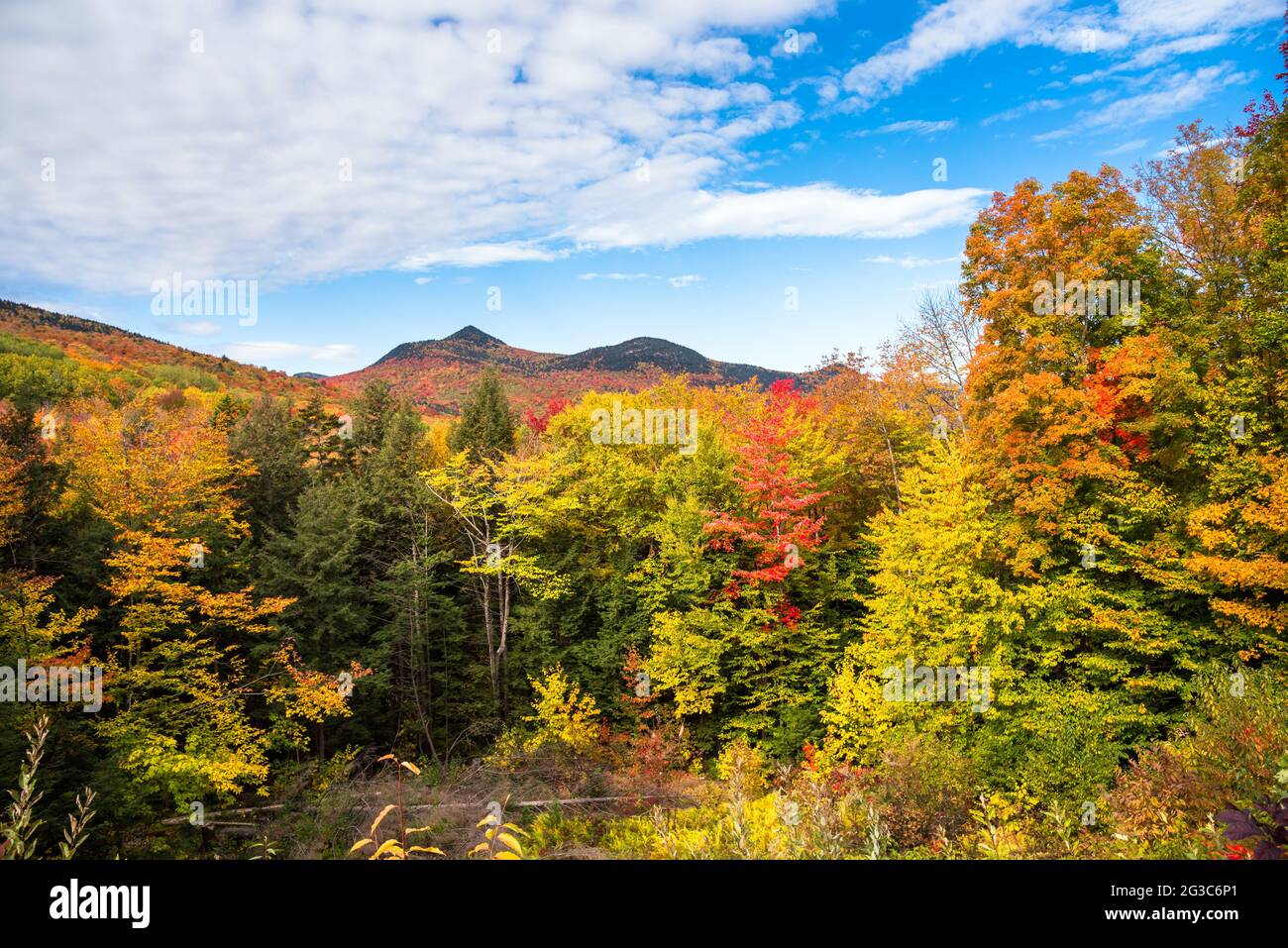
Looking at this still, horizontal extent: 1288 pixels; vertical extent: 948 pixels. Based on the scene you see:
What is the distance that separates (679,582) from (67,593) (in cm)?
1904

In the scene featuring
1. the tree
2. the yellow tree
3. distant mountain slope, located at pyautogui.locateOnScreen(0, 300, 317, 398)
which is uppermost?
distant mountain slope, located at pyautogui.locateOnScreen(0, 300, 317, 398)

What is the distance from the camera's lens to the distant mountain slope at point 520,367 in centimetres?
8038

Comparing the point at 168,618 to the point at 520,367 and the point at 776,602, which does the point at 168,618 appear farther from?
the point at 520,367

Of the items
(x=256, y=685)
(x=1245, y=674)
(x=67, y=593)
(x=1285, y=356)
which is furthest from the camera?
(x=256, y=685)

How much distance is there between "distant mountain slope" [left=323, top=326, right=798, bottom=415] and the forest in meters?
40.9

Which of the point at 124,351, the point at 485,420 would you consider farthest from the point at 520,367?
the point at 485,420

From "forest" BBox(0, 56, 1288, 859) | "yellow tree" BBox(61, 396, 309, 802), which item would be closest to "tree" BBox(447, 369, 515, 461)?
"forest" BBox(0, 56, 1288, 859)

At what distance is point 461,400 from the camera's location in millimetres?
39344

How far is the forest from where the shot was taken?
1311 cm

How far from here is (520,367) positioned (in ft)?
346

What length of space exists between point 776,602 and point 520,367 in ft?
290

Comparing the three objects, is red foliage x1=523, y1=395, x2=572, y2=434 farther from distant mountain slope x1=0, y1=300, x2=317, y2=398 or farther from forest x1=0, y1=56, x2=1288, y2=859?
distant mountain slope x1=0, y1=300, x2=317, y2=398
